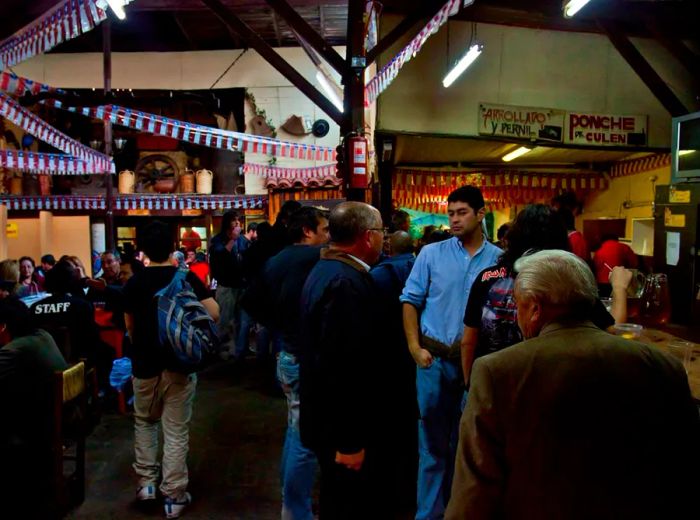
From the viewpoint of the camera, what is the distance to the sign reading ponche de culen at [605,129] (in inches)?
328

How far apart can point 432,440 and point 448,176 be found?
9748 mm

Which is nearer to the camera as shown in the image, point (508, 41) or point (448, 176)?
point (508, 41)

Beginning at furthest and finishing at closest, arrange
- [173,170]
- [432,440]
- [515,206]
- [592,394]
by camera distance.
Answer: [173,170]
[515,206]
[432,440]
[592,394]

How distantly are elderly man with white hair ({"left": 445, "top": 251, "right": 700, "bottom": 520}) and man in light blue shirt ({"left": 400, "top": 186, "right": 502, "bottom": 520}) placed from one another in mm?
1842

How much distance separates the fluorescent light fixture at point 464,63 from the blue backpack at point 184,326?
4944 millimetres

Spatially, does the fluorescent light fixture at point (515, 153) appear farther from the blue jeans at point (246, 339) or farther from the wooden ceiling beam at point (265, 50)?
the blue jeans at point (246, 339)

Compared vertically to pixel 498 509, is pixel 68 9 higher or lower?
higher

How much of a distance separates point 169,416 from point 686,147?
7.15 m

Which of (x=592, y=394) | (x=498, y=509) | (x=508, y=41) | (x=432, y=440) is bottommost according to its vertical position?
(x=432, y=440)

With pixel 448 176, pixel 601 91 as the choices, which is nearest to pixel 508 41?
pixel 601 91

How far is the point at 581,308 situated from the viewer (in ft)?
5.16

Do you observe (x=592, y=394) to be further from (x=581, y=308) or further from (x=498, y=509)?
(x=498, y=509)

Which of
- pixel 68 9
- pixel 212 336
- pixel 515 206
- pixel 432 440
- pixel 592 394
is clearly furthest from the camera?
pixel 515 206

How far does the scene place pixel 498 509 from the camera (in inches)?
61.4
